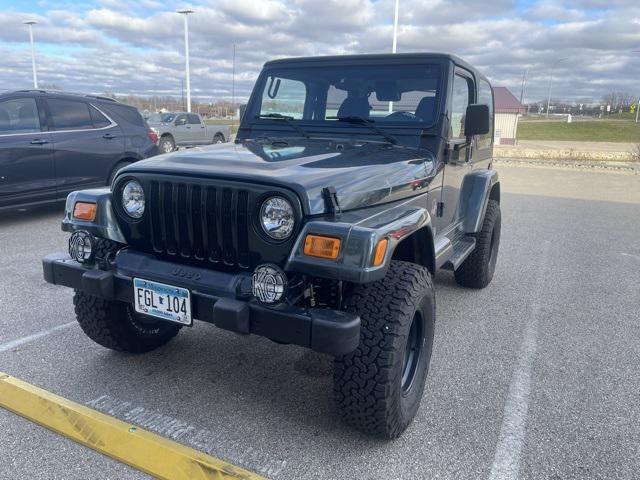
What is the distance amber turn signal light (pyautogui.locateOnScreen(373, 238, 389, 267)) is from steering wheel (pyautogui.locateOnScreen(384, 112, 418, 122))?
150cm

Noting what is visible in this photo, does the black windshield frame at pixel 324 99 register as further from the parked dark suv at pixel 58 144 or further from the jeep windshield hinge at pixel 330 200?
the parked dark suv at pixel 58 144

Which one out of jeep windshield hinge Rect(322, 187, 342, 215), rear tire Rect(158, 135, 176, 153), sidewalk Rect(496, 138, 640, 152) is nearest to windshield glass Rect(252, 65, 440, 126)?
jeep windshield hinge Rect(322, 187, 342, 215)

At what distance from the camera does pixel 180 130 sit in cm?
1988

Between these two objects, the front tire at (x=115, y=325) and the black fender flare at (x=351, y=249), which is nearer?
the black fender flare at (x=351, y=249)

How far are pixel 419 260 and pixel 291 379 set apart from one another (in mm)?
1028

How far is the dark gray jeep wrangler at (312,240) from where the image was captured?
2.28 m

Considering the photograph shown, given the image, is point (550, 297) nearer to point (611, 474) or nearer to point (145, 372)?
point (611, 474)

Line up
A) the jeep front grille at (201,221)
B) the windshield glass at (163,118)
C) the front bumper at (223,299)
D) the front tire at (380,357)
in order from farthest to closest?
the windshield glass at (163,118) → the jeep front grille at (201,221) → the front tire at (380,357) → the front bumper at (223,299)

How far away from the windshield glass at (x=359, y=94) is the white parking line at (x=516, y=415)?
1.69m

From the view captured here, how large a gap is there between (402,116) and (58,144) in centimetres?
533

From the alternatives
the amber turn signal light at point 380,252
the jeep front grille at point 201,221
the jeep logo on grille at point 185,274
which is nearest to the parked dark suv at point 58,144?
the jeep front grille at point 201,221

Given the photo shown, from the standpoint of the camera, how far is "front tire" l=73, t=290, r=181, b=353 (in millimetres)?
3090

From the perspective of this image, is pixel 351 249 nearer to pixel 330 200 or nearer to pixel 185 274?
pixel 330 200

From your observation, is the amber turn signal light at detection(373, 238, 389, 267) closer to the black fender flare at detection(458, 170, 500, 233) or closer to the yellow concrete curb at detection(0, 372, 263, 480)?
the yellow concrete curb at detection(0, 372, 263, 480)
